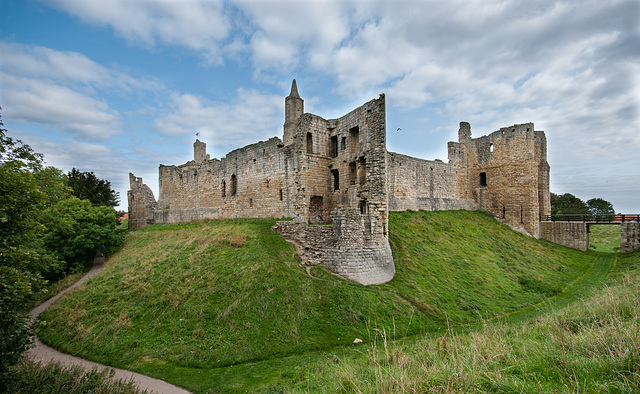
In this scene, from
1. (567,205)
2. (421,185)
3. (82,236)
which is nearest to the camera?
(82,236)

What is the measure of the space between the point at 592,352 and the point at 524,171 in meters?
26.3

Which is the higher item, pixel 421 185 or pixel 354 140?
pixel 354 140

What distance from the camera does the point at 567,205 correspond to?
4838cm

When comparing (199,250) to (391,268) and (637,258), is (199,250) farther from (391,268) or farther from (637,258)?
(637,258)

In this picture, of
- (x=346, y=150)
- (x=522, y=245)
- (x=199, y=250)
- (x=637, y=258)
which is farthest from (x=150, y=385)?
(x=637, y=258)

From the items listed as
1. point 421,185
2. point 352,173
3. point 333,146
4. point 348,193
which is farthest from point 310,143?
point 421,185

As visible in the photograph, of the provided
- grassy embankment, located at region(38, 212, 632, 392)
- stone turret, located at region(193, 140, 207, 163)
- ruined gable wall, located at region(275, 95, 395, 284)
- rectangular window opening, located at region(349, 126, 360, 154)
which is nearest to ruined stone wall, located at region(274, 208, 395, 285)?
ruined gable wall, located at region(275, 95, 395, 284)

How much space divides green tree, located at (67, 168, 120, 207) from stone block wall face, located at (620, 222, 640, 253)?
48.2 m

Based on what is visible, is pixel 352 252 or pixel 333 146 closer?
pixel 352 252

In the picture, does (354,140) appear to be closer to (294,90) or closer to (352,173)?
(352,173)

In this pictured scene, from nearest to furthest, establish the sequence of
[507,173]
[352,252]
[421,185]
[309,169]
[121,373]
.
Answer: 1. [121,373]
2. [352,252]
3. [309,169]
4. [421,185]
5. [507,173]

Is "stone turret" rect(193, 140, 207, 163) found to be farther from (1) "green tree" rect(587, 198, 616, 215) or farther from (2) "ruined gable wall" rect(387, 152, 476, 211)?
(1) "green tree" rect(587, 198, 616, 215)

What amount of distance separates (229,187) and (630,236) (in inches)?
1238

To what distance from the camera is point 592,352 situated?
15.3 feet
